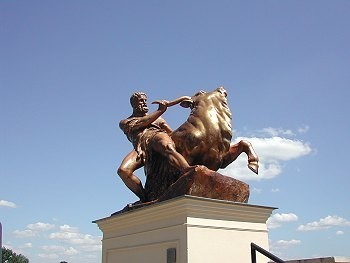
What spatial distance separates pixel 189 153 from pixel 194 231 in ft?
3.92

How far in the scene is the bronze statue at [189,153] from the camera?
17.8 feet

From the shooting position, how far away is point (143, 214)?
5652 mm

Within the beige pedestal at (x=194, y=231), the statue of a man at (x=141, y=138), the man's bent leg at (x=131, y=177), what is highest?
the statue of a man at (x=141, y=138)

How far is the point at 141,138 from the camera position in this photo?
21.3 ft

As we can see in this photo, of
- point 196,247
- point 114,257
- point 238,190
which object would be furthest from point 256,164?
point 114,257

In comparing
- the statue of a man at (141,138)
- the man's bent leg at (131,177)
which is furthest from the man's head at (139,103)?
the man's bent leg at (131,177)

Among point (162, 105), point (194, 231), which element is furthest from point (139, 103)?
point (194, 231)

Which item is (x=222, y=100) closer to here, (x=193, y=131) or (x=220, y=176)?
(x=193, y=131)

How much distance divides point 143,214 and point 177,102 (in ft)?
5.35

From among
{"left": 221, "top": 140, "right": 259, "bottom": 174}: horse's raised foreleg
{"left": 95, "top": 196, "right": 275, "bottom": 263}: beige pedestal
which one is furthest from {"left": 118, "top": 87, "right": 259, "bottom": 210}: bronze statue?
{"left": 95, "top": 196, "right": 275, "bottom": 263}: beige pedestal

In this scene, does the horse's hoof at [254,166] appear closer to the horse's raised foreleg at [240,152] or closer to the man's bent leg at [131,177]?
the horse's raised foreleg at [240,152]

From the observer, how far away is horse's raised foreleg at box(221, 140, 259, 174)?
614 cm

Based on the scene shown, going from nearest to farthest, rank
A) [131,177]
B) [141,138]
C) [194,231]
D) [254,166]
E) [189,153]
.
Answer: [194,231] < [189,153] < [254,166] < [131,177] < [141,138]

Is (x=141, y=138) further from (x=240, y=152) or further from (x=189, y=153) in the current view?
(x=240, y=152)
